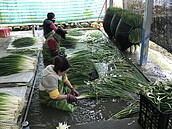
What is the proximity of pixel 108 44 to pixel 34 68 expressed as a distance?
2.37 m

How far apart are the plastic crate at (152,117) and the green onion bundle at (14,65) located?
2.23 m

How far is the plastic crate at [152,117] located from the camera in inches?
73.9

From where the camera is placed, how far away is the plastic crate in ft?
6.16

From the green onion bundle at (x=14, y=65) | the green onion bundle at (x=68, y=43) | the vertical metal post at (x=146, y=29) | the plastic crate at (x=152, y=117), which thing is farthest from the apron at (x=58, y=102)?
the green onion bundle at (x=68, y=43)

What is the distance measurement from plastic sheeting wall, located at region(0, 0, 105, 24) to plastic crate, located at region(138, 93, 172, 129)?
5744 mm

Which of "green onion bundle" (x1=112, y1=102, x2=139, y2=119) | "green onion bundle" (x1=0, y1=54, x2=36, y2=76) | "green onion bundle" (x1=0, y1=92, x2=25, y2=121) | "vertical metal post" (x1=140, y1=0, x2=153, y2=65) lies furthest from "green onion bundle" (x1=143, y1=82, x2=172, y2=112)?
"vertical metal post" (x1=140, y1=0, x2=153, y2=65)

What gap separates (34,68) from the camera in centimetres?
395

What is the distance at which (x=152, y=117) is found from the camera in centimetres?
204

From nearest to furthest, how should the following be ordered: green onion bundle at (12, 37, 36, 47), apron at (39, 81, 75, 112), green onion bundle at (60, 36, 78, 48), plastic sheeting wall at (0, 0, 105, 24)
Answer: apron at (39, 81, 75, 112) < green onion bundle at (12, 37, 36, 47) < green onion bundle at (60, 36, 78, 48) < plastic sheeting wall at (0, 0, 105, 24)

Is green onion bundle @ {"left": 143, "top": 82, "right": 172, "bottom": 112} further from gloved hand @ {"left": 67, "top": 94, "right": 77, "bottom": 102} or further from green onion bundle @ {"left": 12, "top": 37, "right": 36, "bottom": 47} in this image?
green onion bundle @ {"left": 12, "top": 37, "right": 36, "bottom": 47}

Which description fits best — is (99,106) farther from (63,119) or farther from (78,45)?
(78,45)

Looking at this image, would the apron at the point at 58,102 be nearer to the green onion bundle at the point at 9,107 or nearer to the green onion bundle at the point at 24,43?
the green onion bundle at the point at 9,107

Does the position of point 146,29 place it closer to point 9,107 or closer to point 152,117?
point 152,117

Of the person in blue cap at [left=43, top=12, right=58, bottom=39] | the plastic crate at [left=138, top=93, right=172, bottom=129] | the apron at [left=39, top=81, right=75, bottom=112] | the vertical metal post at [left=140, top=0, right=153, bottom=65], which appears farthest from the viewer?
the person in blue cap at [left=43, top=12, right=58, bottom=39]
